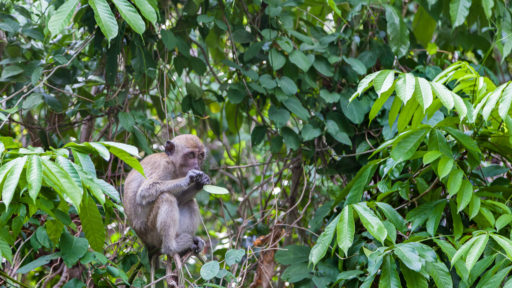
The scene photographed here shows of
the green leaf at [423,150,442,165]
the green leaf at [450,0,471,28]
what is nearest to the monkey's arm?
the green leaf at [423,150,442,165]

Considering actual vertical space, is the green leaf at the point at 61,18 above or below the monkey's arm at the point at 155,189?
above

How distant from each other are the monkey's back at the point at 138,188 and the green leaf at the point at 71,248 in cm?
123

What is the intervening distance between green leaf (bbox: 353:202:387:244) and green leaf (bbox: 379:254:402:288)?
1.18 feet

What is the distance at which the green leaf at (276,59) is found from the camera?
6.56 metres

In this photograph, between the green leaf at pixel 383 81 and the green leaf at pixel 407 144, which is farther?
the green leaf at pixel 407 144

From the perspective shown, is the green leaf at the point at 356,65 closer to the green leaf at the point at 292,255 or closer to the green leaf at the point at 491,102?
the green leaf at the point at 292,255

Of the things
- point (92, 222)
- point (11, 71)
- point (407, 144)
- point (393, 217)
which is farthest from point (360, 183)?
point (11, 71)

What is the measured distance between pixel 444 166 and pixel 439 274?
79 cm

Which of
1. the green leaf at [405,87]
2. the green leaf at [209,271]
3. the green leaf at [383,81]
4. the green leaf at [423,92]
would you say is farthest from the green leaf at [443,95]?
the green leaf at [209,271]

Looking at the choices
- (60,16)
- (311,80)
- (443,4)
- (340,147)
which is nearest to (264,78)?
(311,80)

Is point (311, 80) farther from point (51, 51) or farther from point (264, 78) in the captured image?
point (51, 51)

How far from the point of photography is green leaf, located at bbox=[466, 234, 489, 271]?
13.3ft

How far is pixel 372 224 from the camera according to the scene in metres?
4.35

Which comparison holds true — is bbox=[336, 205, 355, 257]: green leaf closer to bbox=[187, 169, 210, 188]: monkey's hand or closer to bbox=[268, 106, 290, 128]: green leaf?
bbox=[187, 169, 210, 188]: monkey's hand
